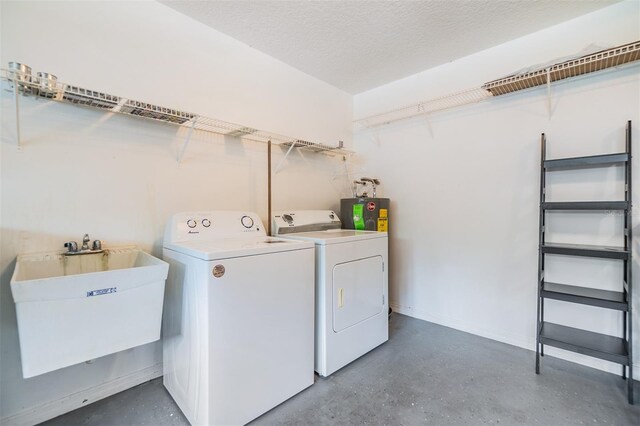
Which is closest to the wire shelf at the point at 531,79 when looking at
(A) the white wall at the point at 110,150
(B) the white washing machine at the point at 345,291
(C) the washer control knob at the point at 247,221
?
(B) the white washing machine at the point at 345,291

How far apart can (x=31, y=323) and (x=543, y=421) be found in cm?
251

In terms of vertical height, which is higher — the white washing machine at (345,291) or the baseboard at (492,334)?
the white washing machine at (345,291)

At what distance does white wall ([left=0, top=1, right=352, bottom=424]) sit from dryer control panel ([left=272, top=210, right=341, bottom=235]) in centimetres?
27

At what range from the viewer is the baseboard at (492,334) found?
6.58 ft

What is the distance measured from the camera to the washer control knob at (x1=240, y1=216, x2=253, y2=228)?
6.97ft

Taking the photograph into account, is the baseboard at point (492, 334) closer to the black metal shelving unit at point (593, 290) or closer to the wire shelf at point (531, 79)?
the black metal shelving unit at point (593, 290)

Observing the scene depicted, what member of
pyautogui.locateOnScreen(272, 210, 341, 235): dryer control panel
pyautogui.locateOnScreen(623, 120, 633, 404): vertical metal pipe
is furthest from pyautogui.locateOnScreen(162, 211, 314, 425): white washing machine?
pyautogui.locateOnScreen(623, 120, 633, 404): vertical metal pipe

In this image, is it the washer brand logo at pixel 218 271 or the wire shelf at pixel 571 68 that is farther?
the wire shelf at pixel 571 68

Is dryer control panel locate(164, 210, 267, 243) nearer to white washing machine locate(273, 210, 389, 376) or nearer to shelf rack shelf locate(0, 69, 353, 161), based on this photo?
white washing machine locate(273, 210, 389, 376)

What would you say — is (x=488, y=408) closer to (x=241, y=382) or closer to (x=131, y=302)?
(x=241, y=382)

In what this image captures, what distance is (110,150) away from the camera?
176cm

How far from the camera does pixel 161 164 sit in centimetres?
197

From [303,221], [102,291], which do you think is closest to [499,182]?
[303,221]

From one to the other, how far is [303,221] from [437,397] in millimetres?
1594
